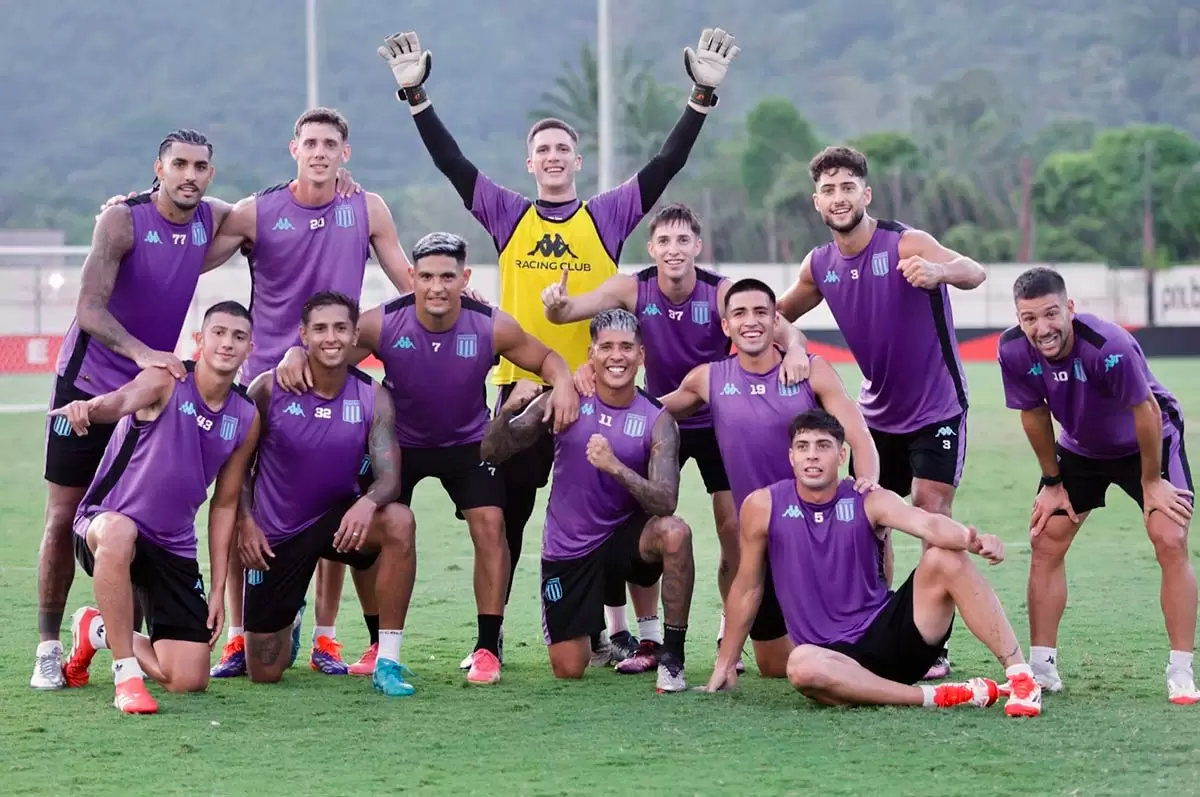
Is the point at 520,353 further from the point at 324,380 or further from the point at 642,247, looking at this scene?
the point at 642,247

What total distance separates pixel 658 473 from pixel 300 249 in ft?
6.36

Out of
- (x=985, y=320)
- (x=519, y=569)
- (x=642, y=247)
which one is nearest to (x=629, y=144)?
(x=642, y=247)

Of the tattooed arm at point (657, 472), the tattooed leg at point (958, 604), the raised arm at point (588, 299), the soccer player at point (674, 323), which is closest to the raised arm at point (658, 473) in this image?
the tattooed arm at point (657, 472)

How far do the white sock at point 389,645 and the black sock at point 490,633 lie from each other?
0.42 metres

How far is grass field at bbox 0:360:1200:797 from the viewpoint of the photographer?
17.1 ft

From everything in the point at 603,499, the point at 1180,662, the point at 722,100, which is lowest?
the point at 1180,662

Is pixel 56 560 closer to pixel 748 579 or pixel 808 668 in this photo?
pixel 748 579

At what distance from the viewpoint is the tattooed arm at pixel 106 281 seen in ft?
22.8

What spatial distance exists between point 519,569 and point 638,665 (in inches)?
121

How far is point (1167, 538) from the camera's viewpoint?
6.55m

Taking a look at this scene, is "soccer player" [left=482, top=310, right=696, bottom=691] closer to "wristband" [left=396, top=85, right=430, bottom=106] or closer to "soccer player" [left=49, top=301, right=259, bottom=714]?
"soccer player" [left=49, top=301, right=259, bottom=714]

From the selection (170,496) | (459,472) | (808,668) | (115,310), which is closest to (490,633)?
(459,472)

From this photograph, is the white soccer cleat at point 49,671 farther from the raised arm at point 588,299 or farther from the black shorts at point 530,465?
the raised arm at point 588,299

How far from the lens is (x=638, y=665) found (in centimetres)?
741
